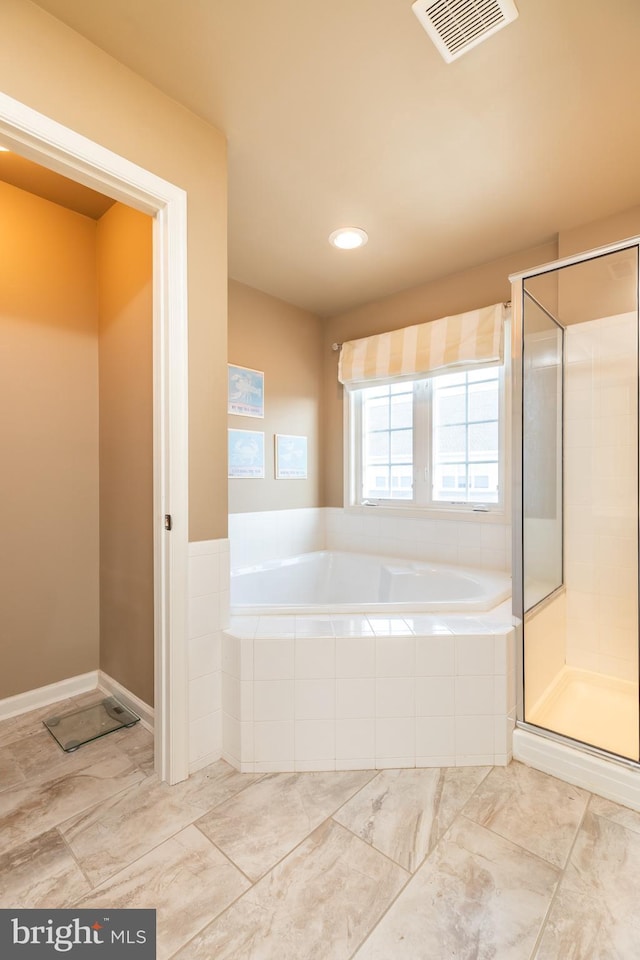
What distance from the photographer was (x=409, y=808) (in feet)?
5.02

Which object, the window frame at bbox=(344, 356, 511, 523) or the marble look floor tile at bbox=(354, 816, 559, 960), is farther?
the window frame at bbox=(344, 356, 511, 523)

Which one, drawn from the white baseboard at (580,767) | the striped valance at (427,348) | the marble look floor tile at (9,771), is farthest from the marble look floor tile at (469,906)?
the striped valance at (427,348)

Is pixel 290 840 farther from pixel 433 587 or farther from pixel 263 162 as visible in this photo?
pixel 263 162

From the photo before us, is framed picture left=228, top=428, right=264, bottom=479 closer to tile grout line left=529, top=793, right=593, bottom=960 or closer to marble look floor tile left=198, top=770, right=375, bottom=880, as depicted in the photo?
marble look floor tile left=198, top=770, right=375, bottom=880

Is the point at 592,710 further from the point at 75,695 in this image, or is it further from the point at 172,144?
the point at 172,144

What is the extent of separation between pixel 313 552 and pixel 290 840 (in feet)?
7.32

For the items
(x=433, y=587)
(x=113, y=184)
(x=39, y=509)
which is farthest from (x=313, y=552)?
(x=113, y=184)

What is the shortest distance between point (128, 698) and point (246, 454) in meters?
1.62

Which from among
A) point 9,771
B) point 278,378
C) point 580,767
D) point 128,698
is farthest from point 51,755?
point 278,378

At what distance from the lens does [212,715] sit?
5.87 ft

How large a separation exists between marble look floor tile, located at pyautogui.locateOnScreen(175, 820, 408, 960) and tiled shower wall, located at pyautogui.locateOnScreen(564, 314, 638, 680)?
1668mm

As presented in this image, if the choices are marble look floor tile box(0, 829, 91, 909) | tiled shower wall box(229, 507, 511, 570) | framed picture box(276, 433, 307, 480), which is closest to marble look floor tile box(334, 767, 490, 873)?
marble look floor tile box(0, 829, 91, 909)

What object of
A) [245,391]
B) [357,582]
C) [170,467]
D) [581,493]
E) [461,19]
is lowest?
[357,582]

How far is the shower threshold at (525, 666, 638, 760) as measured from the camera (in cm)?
178
